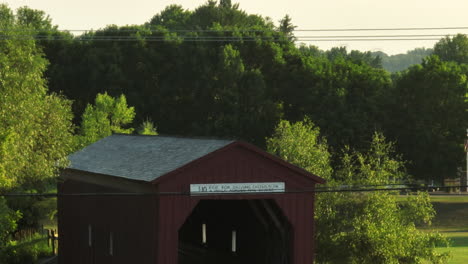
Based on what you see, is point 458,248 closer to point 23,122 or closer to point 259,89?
point 23,122

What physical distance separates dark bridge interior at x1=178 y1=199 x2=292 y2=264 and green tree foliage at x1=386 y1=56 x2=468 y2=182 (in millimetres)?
35746

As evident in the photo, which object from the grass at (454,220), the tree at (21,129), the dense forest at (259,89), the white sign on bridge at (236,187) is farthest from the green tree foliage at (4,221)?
the dense forest at (259,89)

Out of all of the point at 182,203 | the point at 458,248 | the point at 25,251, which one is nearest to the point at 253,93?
the point at 458,248

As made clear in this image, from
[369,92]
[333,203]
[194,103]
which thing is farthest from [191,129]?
[333,203]

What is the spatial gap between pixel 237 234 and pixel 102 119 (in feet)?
103

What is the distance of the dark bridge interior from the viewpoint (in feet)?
98.4

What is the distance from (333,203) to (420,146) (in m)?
38.7

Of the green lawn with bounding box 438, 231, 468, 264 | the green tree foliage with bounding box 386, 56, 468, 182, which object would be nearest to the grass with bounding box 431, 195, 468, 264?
the green lawn with bounding box 438, 231, 468, 264

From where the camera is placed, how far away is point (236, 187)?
28.0m

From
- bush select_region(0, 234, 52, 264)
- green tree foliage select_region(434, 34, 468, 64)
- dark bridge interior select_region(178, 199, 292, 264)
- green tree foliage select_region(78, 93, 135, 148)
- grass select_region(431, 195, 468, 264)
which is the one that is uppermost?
green tree foliage select_region(434, 34, 468, 64)

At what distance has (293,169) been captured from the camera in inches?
1131

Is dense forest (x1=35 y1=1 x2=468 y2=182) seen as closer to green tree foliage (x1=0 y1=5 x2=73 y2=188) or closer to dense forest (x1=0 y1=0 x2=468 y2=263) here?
dense forest (x1=0 y1=0 x2=468 y2=263)

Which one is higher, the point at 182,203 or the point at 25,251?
the point at 182,203

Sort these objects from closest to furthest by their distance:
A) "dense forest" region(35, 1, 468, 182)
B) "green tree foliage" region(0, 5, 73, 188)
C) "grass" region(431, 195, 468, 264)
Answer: "green tree foliage" region(0, 5, 73, 188) < "grass" region(431, 195, 468, 264) < "dense forest" region(35, 1, 468, 182)
